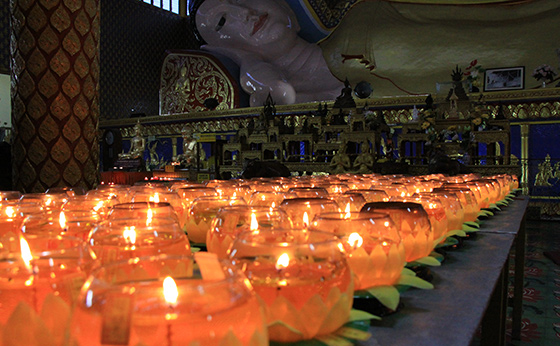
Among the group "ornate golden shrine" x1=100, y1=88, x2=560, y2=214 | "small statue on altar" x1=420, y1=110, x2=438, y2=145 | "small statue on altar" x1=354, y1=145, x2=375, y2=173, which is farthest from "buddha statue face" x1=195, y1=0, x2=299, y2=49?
"small statue on altar" x1=354, y1=145, x2=375, y2=173

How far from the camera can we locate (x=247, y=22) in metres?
10.8

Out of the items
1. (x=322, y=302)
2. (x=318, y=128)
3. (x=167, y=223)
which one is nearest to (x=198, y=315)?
(x=322, y=302)

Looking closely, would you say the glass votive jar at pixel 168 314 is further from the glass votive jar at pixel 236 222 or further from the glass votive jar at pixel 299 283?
the glass votive jar at pixel 236 222

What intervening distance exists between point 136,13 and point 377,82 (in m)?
6.71

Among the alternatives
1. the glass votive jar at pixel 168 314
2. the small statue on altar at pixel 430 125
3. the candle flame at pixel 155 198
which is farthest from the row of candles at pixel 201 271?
the small statue on altar at pixel 430 125

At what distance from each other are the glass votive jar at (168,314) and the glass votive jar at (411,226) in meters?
0.48

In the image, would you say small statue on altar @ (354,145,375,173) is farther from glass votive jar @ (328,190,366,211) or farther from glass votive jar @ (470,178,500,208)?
glass votive jar @ (328,190,366,211)

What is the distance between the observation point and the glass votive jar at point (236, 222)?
0.73 metres

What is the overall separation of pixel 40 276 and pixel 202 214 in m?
0.54

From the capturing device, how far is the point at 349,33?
1041 centimetres

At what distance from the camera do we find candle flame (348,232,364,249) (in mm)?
A: 641

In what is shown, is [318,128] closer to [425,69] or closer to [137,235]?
[425,69]

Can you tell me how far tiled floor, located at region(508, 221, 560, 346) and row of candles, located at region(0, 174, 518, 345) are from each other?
1.93 meters

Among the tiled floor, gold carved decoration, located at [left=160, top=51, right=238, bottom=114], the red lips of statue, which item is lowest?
the tiled floor
